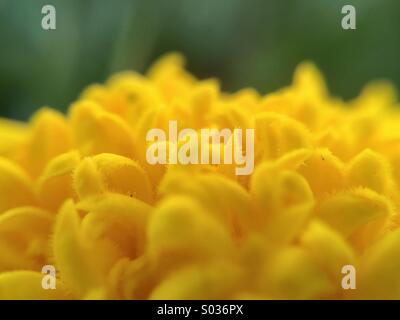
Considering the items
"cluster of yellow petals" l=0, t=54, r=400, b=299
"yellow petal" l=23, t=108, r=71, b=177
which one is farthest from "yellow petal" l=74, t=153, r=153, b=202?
"yellow petal" l=23, t=108, r=71, b=177

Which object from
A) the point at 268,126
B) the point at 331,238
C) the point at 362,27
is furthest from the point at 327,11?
the point at 331,238

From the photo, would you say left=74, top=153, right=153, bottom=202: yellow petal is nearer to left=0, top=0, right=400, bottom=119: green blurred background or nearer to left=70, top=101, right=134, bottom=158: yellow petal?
left=70, top=101, right=134, bottom=158: yellow petal

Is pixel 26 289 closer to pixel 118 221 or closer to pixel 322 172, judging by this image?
pixel 118 221

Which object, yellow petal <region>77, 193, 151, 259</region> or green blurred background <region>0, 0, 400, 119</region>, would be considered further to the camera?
green blurred background <region>0, 0, 400, 119</region>

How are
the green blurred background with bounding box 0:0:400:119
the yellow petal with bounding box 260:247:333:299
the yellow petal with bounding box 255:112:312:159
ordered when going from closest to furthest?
the yellow petal with bounding box 260:247:333:299
the yellow petal with bounding box 255:112:312:159
the green blurred background with bounding box 0:0:400:119

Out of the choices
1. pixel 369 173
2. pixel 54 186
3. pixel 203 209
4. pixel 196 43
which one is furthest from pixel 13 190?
pixel 196 43

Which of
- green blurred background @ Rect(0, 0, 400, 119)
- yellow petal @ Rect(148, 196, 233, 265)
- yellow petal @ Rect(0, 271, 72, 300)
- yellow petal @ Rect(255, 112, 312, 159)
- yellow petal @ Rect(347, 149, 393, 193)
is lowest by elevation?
yellow petal @ Rect(0, 271, 72, 300)
